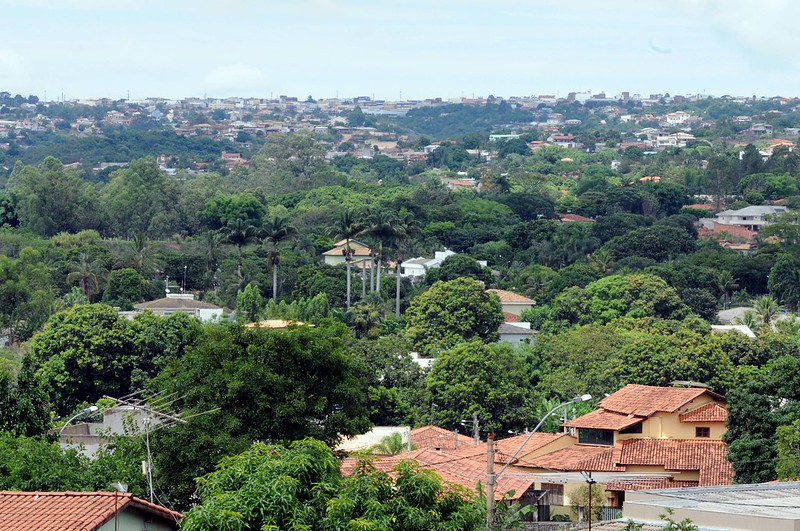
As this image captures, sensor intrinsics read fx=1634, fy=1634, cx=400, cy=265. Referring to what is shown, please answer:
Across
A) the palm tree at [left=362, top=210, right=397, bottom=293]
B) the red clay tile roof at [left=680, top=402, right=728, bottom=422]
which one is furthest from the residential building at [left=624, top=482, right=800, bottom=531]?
the palm tree at [left=362, top=210, right=397, bottom=293]

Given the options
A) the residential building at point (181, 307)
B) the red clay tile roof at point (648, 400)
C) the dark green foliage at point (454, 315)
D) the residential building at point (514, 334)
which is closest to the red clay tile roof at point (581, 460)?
the red clay tile roof at point (648, 400)

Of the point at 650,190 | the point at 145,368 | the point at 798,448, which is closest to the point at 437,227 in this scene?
the point at 650,190

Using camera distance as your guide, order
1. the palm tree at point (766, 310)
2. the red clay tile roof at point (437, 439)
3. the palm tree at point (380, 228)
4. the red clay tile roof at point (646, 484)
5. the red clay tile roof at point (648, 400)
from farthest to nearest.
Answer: the palm tree at point (380, 228), the palm tree at point (766, 310), the red clay tile roof at point (437, 439), the red clay tile roof at point (648, 400), the red clay tile roof at point (646, 484)

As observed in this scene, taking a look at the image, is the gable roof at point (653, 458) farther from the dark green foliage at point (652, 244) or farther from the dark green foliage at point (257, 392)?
the dark green foliage at point (652, 244)

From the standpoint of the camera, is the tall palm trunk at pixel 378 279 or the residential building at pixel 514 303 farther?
the residential building at pixel 514 303

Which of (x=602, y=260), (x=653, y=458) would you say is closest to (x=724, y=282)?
(x=602, y=260)

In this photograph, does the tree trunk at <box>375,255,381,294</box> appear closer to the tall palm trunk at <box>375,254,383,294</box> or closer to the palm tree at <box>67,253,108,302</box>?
the tall palm trunk at <box>375,254,383,294</box>

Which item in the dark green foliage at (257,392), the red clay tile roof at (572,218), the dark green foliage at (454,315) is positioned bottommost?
the red clay tile roof at (572,218)
